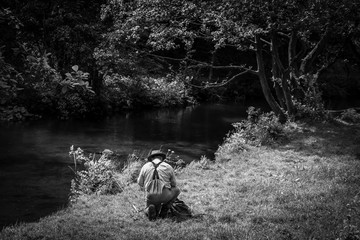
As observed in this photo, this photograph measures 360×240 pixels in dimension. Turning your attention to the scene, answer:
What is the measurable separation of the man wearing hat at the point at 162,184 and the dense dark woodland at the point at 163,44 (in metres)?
2.78

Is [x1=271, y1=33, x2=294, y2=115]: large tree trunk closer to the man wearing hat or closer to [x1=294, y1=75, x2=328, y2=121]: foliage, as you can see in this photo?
[x1=294, y1=75, x2=328, y2=121]: foliage

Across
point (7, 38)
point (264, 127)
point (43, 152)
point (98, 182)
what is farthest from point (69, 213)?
point (264, 127)

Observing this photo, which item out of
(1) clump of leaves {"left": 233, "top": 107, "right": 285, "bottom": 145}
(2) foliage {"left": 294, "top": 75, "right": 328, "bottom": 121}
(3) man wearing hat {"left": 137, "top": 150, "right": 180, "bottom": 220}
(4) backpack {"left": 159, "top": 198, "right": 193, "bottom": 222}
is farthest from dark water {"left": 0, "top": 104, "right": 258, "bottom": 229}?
(2) foliage {"left": 294, "top": 75, "right": 328, "bottom": 121}

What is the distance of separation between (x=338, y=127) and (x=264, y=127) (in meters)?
3.89

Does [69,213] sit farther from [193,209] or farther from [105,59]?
[105,59]

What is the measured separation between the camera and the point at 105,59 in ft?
84.1

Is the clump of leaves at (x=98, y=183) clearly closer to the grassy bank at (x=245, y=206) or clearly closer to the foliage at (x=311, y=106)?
the grassy bank at (x=245, y=206)

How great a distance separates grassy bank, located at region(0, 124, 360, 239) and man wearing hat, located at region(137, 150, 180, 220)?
345 millimetres

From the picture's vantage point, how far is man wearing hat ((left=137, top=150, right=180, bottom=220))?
8758 millimetres

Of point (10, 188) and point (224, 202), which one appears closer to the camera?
point (224, 202)

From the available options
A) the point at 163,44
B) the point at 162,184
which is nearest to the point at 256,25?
the point at 163,44

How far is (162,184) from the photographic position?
8.80m

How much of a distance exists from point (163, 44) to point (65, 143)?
6.44 meters

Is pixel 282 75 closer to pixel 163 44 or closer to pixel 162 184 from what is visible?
pixel 163 44
